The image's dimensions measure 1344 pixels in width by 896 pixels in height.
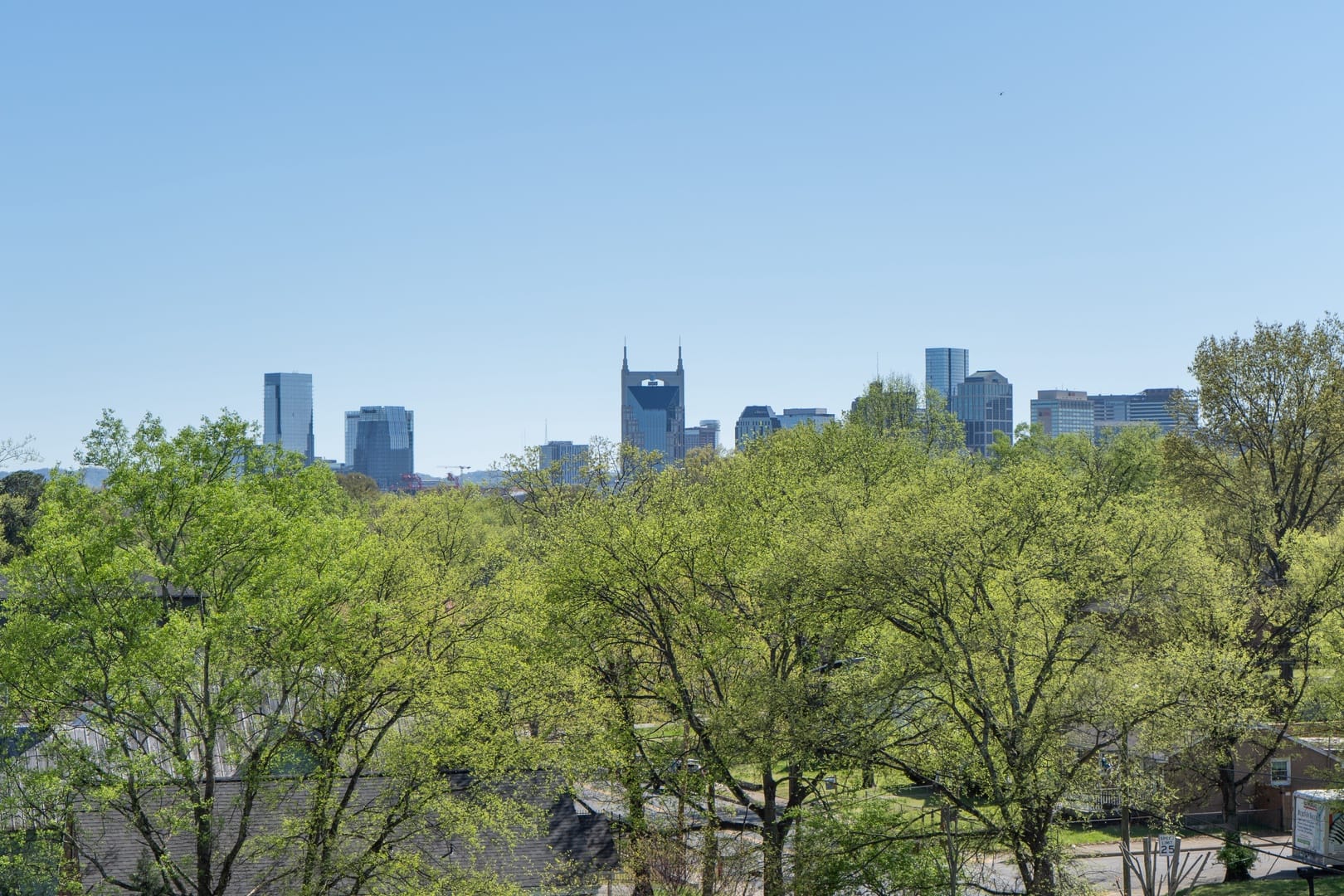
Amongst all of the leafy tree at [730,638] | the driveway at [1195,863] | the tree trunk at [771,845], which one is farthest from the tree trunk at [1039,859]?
the driveway at [1195,863]

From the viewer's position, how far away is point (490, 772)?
23750 millimetres

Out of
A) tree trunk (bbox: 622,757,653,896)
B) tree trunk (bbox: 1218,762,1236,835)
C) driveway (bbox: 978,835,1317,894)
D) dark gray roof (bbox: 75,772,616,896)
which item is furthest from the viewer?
driveway (bbox: 978,835,1317,894)

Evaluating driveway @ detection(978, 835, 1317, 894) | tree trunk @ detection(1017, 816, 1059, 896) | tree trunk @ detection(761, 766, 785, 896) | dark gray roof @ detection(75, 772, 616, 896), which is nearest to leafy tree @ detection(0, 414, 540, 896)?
dark gray roof @ detection(75, 772, 616, 896)

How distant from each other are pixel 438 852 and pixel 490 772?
6.20m

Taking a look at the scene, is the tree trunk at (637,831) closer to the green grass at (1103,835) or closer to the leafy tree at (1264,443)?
the green grass at (1103,835)

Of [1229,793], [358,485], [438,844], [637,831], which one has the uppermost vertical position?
[358,485]

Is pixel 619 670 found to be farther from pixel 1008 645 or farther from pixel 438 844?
pixel 1008 645

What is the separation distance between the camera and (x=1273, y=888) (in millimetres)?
32906

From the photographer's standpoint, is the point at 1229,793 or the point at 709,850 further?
the point at 1229,793

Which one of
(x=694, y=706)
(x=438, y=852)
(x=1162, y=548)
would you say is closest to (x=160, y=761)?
(x=438, y=852)

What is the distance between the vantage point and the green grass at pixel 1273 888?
31922mm

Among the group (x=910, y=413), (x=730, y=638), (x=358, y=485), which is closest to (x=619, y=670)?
(x=730, y=638)

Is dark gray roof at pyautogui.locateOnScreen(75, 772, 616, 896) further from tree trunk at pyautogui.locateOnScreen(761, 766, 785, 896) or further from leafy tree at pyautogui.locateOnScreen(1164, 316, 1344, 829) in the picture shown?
leafy tree at pyautogui.locateOnScreen(1164, 316, 1344, 829)

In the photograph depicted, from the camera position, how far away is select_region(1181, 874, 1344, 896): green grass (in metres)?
31.9
